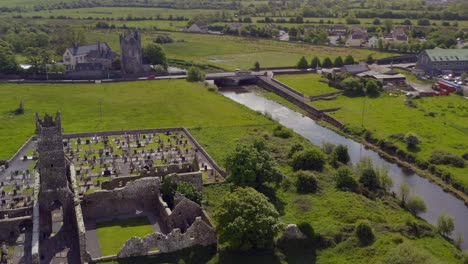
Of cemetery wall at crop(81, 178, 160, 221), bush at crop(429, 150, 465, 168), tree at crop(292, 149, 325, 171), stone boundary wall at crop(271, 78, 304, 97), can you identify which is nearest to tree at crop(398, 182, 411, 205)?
tree at crop(292, 149, 325, 171)

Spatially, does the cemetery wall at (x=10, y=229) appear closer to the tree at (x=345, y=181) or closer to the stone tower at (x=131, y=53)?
the tree at (x=345, y=181)

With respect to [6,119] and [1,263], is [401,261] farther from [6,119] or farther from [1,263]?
[6,119]

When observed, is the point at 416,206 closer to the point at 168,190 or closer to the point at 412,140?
the point at 412,140

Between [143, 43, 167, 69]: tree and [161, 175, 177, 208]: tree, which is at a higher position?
[143, 43, 167, 69]: tree

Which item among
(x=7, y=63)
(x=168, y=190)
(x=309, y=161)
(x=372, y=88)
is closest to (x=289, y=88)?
(x=372, y=88)

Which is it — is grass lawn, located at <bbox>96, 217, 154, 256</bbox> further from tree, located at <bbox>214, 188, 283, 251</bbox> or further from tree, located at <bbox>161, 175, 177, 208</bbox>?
tree, located at <bbox>214, 188, 283, 251</bbox>

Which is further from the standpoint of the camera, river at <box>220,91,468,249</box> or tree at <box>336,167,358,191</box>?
tree at <box>336,167,358,191</box>

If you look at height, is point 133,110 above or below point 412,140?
above
